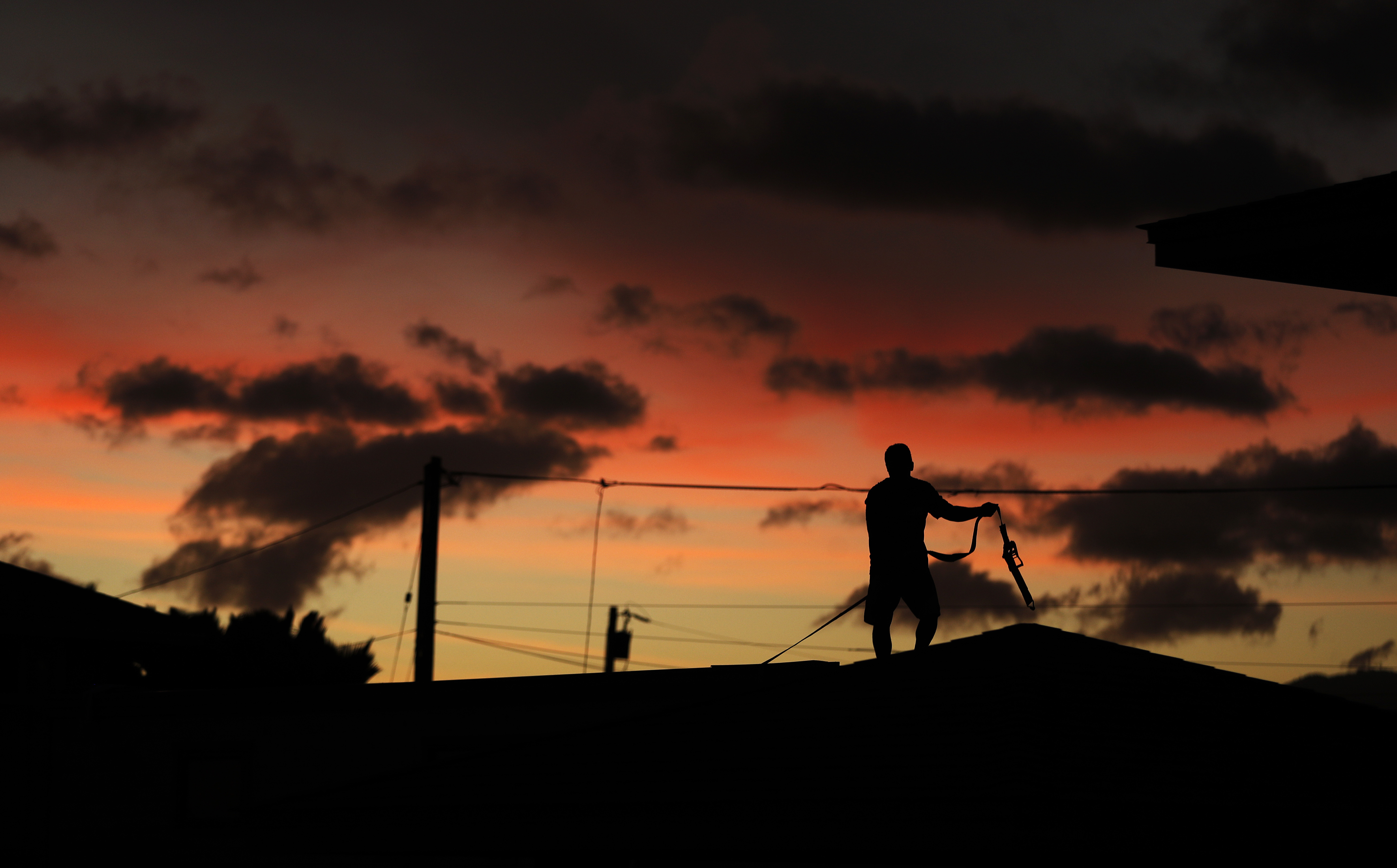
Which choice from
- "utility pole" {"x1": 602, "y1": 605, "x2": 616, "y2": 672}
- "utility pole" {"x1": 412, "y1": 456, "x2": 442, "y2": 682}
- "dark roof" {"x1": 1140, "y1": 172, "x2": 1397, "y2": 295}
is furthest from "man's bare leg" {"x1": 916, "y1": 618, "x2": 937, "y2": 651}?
"utility pole" {"x1": 602, "y1": 605, "x2": 616, "y2": 672}

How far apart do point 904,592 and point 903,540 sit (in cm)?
47

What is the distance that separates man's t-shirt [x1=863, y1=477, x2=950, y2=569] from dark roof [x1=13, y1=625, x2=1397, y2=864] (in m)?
1.42

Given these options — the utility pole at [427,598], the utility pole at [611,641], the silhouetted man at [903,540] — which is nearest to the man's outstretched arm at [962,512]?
the silhouetted man at [903,540]

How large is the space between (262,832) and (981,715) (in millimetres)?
5036

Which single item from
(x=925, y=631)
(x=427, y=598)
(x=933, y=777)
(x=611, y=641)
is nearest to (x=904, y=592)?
(x=925, y=631)

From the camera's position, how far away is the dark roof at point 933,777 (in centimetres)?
777

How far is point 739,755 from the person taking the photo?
9492 mm

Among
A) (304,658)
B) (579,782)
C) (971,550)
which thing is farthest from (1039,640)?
(304,658)

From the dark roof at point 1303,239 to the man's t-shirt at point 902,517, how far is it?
3025 millimetres

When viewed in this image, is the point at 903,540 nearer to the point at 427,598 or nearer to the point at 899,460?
the point at 899,460

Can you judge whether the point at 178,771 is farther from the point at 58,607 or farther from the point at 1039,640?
the point at 1039,640

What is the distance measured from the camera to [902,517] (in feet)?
40.9

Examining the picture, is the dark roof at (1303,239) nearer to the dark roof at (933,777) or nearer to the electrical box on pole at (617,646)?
the dark roof at (933,777)

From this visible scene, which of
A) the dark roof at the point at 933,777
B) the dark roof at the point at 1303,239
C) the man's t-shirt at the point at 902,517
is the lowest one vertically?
the dark roof at the point at 933,777
